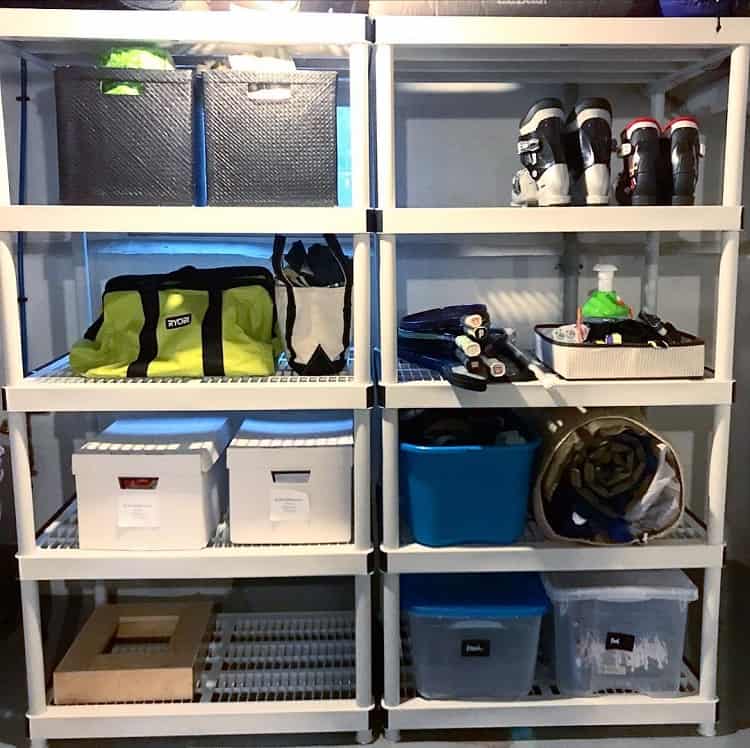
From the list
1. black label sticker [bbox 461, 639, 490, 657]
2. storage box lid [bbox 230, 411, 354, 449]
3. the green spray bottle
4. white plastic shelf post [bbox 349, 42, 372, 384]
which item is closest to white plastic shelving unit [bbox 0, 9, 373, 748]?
white plastic shelf post [bbox 349, 42, 372, 384]

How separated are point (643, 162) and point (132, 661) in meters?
1.57

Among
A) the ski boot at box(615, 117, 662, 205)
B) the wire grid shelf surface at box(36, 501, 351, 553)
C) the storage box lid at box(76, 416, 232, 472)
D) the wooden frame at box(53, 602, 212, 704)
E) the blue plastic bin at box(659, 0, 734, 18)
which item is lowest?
the wooden frame at box(53, 602, 212, 704)

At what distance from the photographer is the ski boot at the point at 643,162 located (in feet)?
5.99

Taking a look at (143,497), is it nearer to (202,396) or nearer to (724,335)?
(202,396)

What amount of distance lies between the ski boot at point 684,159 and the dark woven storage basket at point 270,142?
0.71 m

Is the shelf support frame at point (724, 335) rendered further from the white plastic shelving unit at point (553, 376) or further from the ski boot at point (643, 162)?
the ski boot at point (643, 162)

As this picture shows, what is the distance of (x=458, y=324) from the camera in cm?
203

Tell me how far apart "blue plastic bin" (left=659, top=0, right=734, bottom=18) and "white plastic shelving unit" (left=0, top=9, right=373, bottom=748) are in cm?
62

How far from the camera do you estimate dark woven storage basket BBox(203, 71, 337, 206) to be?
177cm

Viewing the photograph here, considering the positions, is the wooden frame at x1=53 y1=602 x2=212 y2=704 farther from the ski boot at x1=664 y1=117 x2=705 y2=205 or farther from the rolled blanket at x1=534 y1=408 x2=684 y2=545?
the ski boot at x1=664 y1=117 x2=705 y2=205

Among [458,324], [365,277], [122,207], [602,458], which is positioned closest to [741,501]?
[602,458]

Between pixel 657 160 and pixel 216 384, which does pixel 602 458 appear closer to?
pixel 657 160

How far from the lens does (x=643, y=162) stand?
1.83 meters

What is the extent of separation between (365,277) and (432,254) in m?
0.60
